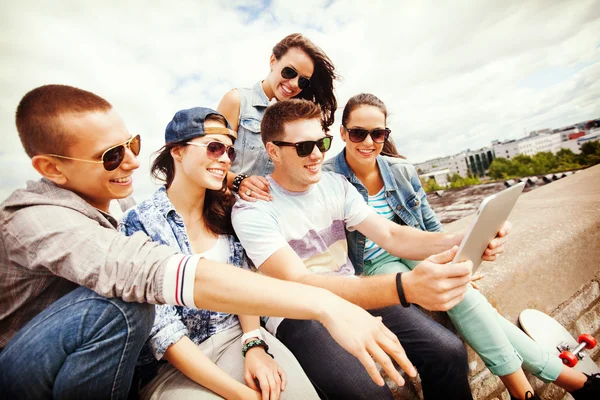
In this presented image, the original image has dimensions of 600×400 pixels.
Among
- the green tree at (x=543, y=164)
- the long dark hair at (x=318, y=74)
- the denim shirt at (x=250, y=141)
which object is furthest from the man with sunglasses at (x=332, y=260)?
the green tree at (x=543, y=164)

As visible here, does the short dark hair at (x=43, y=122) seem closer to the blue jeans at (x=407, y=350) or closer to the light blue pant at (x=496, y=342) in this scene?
the blue jeans at (x=407, y=350)

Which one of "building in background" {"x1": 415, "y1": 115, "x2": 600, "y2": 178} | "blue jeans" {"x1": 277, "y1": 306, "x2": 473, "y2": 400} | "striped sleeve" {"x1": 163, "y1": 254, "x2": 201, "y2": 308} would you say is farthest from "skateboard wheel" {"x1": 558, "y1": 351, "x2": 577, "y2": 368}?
"building in background" {"x1": 415, "y1": 115, "x2": 600, "y2": 178}

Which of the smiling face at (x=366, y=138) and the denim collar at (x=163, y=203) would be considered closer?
the denim collar at (x=163, y=203)

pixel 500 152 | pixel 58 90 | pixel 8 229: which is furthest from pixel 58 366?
pixel 500 152

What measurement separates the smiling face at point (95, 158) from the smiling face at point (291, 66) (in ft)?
6.01

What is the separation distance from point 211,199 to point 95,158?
877 millimetres

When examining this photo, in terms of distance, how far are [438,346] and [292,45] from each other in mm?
3095

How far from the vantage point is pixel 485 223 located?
1.41 metres

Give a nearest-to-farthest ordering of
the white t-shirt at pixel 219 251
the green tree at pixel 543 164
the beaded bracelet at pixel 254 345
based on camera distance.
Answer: the beaded bracelet at pixel 254 345 → the white t-shirt at pixel 219 251 → the green tree at pixel 543 164

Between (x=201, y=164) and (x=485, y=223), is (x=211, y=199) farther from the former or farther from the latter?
(x=485, y=223)

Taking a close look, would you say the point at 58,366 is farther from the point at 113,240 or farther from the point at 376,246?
the point at 376,246

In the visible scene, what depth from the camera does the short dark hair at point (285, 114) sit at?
2.44 m

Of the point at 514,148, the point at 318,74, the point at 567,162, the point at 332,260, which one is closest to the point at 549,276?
the point at 332,260

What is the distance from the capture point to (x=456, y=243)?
1997mm
